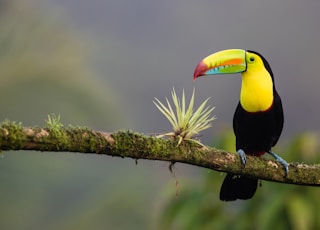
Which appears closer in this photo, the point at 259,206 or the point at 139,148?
the point at 139,148

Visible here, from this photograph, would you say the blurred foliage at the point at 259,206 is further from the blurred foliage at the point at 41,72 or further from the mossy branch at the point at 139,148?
the mossy branch at the point at 139,148

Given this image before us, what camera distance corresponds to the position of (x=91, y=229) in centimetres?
1614

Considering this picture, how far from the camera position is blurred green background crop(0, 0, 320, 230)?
278 inches

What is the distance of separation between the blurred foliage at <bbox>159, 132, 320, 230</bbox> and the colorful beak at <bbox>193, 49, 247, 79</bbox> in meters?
2.55

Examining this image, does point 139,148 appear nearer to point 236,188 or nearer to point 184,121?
point 184,121

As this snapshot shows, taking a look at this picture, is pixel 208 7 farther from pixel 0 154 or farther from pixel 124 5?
pixel 0 154

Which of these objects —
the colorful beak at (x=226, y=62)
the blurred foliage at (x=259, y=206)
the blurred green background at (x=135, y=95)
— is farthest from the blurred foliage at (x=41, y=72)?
the colorful beak at (x=226, y=62)

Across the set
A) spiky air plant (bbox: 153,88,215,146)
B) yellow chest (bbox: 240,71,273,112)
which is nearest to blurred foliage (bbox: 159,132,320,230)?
yellow chest (bbox: 240,71,273,112)

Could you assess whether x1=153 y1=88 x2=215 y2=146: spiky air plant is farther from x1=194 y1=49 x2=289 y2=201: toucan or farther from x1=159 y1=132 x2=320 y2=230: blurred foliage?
x1=159 y1=132 x2=320 y2=230: blurred foliage

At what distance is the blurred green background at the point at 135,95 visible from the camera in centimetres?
706

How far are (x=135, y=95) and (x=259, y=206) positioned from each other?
20.4 metres

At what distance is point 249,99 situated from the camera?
3.92 metres

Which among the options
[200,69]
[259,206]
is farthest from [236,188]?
[259,206]

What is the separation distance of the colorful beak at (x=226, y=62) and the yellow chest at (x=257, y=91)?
2.0 inches
